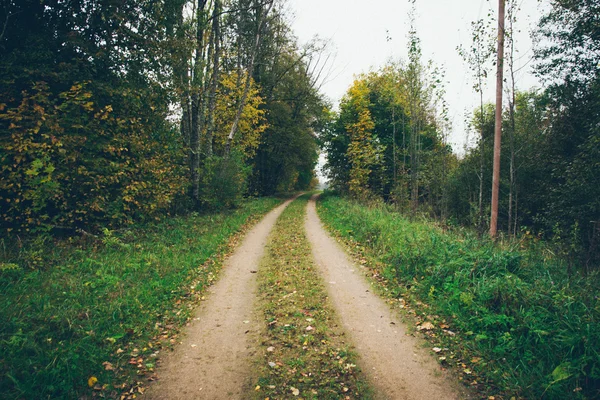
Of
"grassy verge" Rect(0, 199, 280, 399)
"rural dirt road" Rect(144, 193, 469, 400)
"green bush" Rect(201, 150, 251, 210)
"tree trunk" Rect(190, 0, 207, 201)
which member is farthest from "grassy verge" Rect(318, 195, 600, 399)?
"tree trunk" Rect(190, 0, 207, 201)

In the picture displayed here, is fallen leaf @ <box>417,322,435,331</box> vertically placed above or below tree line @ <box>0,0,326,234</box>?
below

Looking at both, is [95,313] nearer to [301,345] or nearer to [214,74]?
[301,345]

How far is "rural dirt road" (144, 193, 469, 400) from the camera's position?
3.52 m

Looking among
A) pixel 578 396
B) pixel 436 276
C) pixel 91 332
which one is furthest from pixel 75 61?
pixel 578 396

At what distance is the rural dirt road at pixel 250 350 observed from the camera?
3.52 meters

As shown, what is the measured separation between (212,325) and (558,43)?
1882 cm

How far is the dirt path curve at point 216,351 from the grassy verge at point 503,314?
3.05 m

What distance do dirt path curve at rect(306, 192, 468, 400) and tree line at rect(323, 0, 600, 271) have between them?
4.56m

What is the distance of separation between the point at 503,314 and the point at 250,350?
4202mm

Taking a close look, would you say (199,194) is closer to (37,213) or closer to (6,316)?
(37,213)

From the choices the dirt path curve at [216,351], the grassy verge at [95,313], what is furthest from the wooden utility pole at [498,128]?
the grassy verge at [95,313]

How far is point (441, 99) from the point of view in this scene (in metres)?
15.6

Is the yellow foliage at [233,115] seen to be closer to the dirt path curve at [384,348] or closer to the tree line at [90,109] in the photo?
the tree line at [90,109]

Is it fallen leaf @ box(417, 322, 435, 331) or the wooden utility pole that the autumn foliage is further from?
the wooden utility pole
